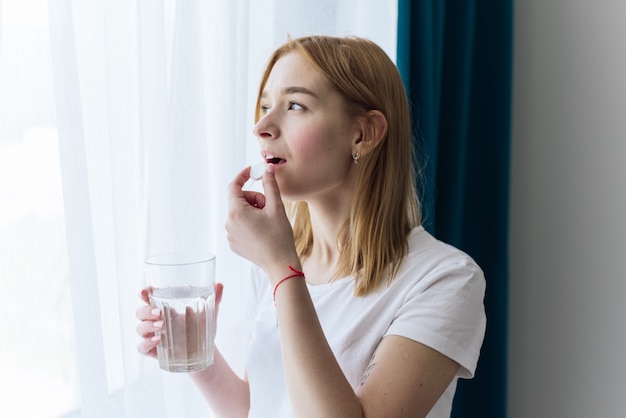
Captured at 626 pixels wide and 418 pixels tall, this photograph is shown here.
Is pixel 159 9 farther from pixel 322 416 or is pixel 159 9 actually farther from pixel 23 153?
pixel 322 416

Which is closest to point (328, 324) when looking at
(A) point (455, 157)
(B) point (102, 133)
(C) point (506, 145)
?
(B) point (102, 133)

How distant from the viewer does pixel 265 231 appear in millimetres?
1040

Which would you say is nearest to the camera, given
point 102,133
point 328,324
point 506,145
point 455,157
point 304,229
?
point 102,133

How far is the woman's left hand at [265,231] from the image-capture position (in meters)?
1.03

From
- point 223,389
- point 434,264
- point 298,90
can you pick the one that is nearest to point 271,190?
point 298,90

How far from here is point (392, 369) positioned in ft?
3.30

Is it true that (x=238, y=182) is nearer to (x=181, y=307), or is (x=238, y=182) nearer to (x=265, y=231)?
(x=265, y=231)

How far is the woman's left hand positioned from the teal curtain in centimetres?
74

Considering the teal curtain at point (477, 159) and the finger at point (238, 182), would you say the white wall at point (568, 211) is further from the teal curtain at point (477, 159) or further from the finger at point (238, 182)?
the finger at point (238, 182)

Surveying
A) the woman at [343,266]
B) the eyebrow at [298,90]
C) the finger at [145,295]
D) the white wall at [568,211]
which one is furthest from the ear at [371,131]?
the white wall at [568,211]

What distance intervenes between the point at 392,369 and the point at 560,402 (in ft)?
3.79

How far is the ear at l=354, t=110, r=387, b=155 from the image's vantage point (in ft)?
3.85

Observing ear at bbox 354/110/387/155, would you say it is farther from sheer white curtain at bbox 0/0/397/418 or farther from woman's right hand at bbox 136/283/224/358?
woman's right hand at bbox 136/283/224/358

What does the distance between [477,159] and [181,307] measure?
1215mm
